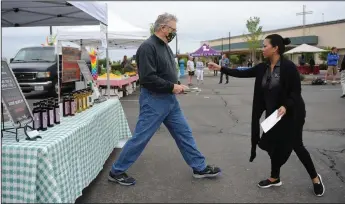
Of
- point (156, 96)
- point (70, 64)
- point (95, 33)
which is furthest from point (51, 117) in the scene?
point (95, 33)

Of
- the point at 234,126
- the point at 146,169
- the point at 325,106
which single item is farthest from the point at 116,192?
the point at 325,106

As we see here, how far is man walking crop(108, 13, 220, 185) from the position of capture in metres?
3.82

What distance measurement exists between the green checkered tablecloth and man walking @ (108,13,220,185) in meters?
0.44

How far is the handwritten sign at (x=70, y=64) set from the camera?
5224 mm

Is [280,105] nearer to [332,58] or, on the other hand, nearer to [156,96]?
[156,96]

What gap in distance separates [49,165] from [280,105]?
2324 millimetres

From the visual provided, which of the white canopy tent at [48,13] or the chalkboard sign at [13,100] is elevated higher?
the white canopy tent at [48,13]

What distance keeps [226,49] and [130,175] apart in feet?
256

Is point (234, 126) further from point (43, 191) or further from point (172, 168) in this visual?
point (43, 191)

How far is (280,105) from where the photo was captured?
3.78 meters

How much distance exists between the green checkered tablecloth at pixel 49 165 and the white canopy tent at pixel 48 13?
1637 mm

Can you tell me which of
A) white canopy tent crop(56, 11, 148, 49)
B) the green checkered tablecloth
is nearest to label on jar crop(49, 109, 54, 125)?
the green checkered tablecloth

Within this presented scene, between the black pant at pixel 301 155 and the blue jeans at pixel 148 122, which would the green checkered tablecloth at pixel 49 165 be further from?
the black pant at pixel 301 155

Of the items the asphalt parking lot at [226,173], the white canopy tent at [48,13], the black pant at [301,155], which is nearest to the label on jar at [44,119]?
the asphalt parking lot at [226,173]
